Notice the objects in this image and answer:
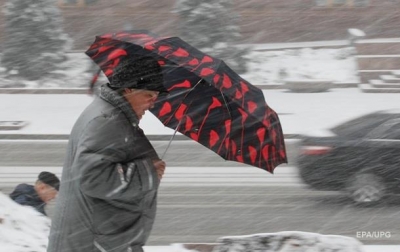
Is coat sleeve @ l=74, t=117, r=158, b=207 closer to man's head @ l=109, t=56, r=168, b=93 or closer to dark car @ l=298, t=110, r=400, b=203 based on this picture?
man's head @ l=109, t=56, r=168, b=93

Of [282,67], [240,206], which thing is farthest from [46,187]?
[282,67]

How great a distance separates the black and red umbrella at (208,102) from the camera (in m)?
3.36

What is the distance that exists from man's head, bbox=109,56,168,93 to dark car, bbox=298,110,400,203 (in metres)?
7.33

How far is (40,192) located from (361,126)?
618 cm

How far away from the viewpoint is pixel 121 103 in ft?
9.91

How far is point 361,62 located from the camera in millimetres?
25219

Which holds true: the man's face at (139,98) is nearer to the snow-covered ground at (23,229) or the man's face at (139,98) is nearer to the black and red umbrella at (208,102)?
the black and red umbrella at (208,102)

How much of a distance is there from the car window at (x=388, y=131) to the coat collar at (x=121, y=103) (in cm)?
767

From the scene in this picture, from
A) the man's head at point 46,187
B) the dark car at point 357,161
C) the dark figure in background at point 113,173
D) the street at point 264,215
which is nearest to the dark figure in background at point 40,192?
the man's head at point 46,187

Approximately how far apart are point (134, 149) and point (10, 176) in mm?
10057

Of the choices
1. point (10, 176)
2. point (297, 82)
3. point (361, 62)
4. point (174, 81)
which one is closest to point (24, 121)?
point (10, 176)

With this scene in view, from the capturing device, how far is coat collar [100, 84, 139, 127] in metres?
3.02

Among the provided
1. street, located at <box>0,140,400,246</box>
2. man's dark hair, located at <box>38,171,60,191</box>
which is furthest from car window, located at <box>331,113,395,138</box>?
man's dark hair, located at <box>38,171,60,191</box>

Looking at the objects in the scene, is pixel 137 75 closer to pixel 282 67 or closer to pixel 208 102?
pixel 208 102
